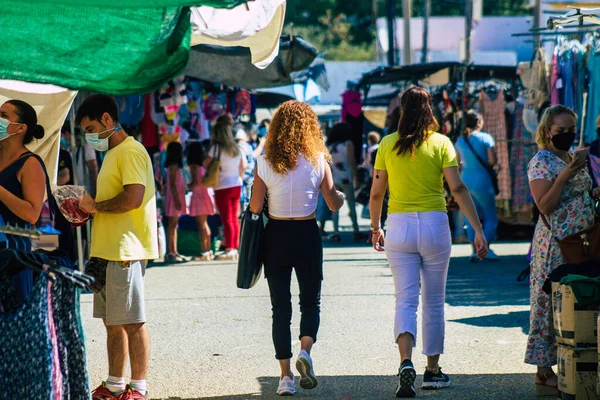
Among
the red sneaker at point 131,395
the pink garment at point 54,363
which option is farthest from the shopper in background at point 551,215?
the pink garment at point 54,363

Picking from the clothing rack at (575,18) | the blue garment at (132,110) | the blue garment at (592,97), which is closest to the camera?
the clothing rack at (575,18)

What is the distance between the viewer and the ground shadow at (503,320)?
912 cm

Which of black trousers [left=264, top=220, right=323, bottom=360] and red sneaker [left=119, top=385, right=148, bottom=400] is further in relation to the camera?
black trousers [left=264, top=220, right=323, bottom=360]

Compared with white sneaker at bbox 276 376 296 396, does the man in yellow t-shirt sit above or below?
above

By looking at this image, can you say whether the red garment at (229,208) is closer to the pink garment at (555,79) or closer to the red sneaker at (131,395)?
the pink garment at (555,79)

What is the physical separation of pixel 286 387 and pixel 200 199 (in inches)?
322

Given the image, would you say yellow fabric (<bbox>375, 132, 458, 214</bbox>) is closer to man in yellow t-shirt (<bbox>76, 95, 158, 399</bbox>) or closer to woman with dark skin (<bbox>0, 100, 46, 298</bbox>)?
man in yellow t-shirt (<bbox>76, 95, 158, 399</bbox>)

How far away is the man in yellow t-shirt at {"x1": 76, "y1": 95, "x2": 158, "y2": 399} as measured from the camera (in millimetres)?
6223

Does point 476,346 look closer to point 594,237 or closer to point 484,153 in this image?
point 594,237

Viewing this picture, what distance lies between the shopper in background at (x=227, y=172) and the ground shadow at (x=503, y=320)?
5672mm

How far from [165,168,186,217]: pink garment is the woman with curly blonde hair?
7.64 metres

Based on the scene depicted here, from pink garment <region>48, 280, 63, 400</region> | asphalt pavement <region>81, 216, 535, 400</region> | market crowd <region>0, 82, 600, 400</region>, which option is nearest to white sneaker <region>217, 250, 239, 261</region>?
asphalt pavement <region>81, 216, 535, 400</region>

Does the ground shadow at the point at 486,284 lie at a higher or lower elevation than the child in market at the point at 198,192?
lower

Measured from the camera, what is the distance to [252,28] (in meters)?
7.58
